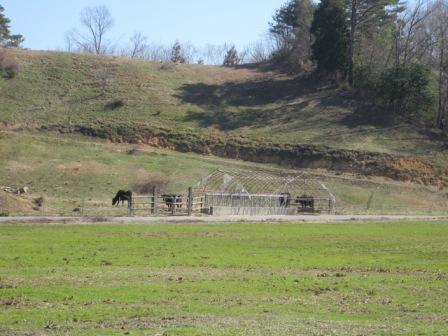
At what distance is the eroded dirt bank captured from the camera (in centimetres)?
8212

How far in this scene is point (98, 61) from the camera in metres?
110

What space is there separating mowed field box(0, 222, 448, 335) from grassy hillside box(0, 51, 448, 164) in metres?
56.7

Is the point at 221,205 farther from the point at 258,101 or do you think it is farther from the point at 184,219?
the point at 258,101

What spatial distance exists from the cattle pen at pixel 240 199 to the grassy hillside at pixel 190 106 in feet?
57.8

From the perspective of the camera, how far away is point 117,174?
69938mm

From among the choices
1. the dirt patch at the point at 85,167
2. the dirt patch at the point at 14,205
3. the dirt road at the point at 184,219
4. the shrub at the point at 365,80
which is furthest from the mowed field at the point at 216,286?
the shrub at the point at 365,80

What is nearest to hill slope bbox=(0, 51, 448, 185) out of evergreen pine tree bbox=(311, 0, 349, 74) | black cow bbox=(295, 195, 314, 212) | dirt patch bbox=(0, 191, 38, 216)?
evergreen pine tree bbox=(311, 0, 349, 74)

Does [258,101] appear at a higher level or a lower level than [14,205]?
higher

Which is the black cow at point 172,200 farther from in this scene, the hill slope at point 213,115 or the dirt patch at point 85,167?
the hill slope at point 213,115

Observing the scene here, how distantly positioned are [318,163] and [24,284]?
6836cm

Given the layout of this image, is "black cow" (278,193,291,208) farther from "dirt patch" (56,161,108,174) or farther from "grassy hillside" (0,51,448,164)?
"grassy hillside" (0,51,448,164)

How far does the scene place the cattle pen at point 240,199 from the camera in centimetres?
5341

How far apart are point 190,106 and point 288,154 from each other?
19795 millimetres

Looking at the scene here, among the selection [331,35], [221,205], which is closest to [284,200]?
[221,205]
